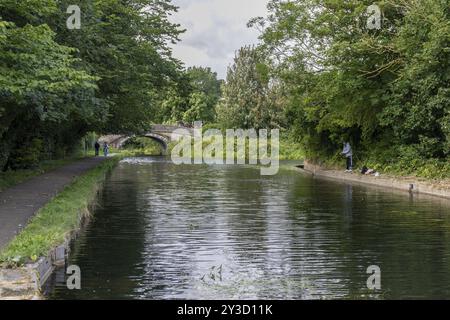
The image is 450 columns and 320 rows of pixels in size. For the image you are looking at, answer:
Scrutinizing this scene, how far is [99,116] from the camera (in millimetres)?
→ 31969

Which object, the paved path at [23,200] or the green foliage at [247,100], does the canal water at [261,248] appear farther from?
the green foliage at [247,100]

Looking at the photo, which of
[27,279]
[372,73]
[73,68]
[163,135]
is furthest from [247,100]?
[27,279]

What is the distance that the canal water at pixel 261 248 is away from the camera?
36.2ft

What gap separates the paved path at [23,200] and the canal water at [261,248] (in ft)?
4.15

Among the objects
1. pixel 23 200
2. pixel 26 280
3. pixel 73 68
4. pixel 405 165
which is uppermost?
pixel 73 68

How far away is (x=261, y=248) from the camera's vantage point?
14789 millimetres

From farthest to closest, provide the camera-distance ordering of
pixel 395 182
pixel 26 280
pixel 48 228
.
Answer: pixel 395 182
pixel 48 228
pixel 26 280

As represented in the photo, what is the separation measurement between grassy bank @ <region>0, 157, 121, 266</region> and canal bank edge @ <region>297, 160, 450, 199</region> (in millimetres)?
12972

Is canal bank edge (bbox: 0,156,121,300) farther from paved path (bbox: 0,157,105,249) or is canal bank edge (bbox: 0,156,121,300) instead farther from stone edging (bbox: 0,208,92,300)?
paved path (bbox: 0,157,105,249)

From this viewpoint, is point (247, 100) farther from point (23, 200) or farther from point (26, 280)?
point (26, 280)

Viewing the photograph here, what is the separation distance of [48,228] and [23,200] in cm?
513

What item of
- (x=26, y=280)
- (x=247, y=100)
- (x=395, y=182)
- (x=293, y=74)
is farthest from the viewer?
(x=247, y=100)

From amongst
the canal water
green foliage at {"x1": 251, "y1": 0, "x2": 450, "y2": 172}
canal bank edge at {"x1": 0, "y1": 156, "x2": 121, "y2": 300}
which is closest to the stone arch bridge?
green foliage at {"x1": 251, "y1": 0, "x2": 450, "y2": 172}

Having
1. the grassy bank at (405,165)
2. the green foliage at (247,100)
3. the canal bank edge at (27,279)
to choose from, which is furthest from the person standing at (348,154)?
the green foliage at (247,100)
